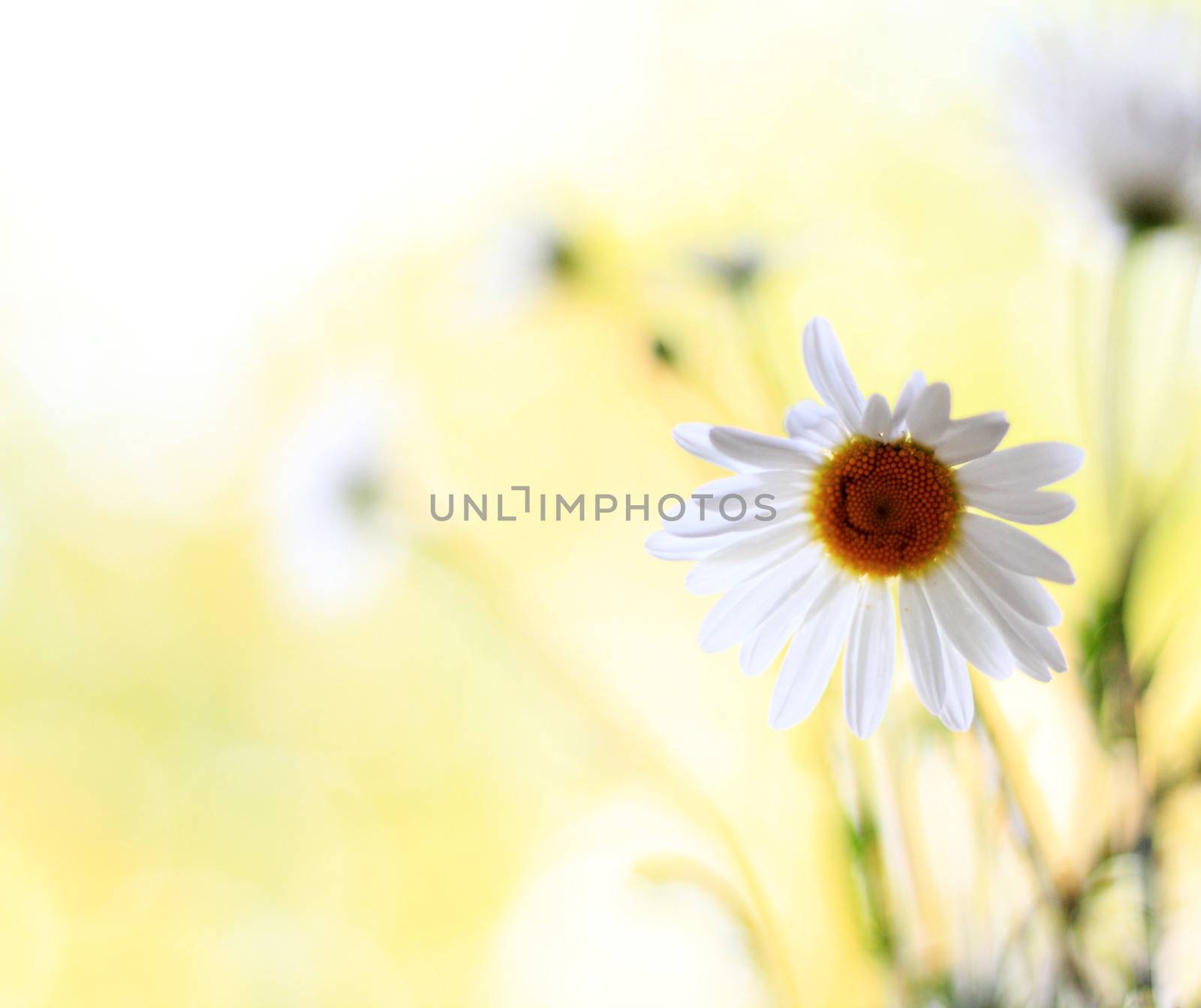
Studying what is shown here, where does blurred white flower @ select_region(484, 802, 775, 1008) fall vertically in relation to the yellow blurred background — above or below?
below

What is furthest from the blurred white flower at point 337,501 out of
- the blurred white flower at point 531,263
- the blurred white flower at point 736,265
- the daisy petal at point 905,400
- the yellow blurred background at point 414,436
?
the daisy petal at point 905,400

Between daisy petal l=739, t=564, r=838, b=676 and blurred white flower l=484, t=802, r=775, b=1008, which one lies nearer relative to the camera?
daisy petal l=739, t=564, r=838, b=676

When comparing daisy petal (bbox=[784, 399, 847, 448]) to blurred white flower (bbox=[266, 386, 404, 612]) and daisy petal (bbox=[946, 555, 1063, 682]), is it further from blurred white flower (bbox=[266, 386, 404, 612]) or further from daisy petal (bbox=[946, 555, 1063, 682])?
blurred white flower (bbox=[266, 386, 404, 612])

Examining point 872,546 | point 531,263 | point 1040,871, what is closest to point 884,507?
point 872,546

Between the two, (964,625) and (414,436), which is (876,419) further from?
(414,436)

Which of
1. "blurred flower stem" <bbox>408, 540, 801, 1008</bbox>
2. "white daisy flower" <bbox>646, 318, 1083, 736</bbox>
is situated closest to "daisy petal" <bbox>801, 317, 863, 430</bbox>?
"white daisy flower" <bbox>646, 318, 1083, 736</bbox>

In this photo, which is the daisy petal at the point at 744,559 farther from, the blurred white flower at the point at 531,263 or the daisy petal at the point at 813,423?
the blurred white flower at the point at 531,263

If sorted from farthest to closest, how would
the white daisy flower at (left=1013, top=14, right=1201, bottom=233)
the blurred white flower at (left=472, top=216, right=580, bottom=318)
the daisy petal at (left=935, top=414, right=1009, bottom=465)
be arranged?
the blurred white flower at (left=472, top=216, right=580, bottom=318), the white daisy flower at (left=1013, top=14, right=1201, bottom=233), the daisy petal at (left=935, top=414, right=1009, bottom=465)
